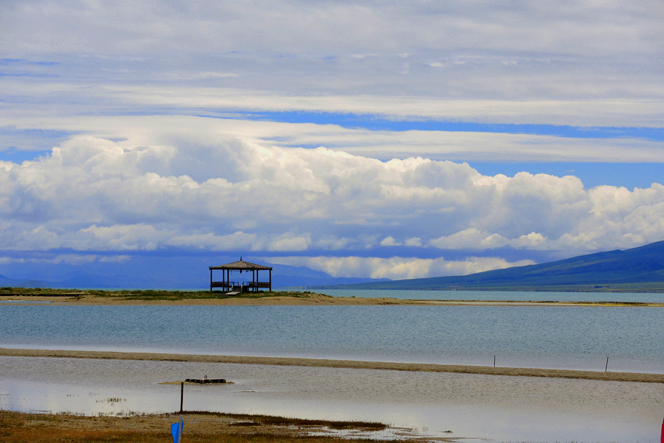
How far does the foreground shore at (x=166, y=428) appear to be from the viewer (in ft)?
72.3

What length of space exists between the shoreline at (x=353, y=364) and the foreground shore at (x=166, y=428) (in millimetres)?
17832

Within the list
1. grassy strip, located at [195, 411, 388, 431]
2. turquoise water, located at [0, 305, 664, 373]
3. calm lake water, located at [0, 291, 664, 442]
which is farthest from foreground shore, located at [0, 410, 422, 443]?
turquoise water, located at [0, 305, 664, 373]

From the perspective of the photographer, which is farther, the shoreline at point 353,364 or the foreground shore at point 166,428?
the shoreline at point 353,364

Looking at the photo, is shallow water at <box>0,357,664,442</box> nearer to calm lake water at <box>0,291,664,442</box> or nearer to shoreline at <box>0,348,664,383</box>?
calm lake water at <box>0,291,664,442</box>

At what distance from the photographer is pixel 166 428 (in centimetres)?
2400

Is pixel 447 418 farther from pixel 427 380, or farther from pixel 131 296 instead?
pixel 131 296

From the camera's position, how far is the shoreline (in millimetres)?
41438

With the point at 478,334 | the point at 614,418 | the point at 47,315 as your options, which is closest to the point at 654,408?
the point at 614,418

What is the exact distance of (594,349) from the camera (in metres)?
62.3

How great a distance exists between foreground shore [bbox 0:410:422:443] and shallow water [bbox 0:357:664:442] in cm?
216

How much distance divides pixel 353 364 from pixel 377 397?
12.0m

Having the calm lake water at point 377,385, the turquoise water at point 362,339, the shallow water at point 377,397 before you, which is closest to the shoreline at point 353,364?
the shallow water at point 377,397

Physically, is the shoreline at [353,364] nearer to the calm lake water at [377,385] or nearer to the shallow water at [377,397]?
the shallow water at [377,397]

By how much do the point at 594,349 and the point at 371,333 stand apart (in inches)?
959
